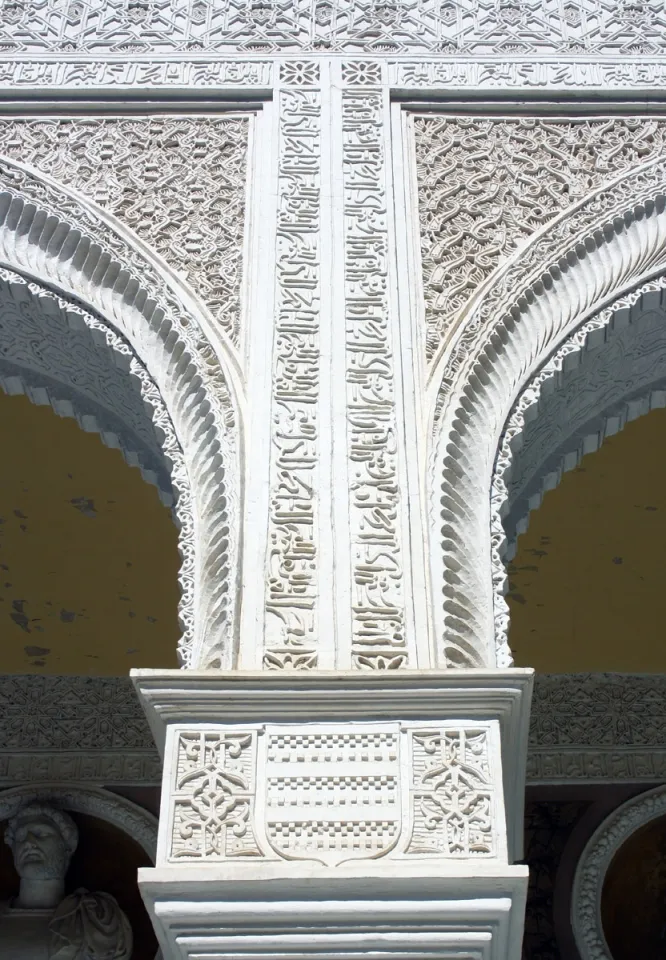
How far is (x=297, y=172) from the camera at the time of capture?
124 inches

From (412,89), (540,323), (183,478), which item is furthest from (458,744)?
(412,89)

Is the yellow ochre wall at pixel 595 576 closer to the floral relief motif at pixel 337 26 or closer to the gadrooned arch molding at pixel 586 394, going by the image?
the gadrooned arch molding at pixel 586 394

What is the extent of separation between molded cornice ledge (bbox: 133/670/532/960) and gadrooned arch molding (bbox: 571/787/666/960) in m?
1.33

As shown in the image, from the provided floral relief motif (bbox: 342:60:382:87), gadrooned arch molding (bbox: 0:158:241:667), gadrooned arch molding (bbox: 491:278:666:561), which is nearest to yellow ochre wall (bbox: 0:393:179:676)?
gadrooned arch molding (bbox: 0:158:241:667)

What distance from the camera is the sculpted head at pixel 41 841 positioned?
357cm

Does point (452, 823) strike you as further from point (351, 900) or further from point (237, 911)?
point (237, 911)

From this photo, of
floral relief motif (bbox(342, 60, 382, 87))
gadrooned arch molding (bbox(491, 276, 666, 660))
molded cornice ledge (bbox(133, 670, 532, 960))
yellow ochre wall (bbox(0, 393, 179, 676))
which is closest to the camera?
molded cornice ledge (bbox(133, 670, 532, 960))

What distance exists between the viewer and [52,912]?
3.51m

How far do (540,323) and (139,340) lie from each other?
2.73 feet

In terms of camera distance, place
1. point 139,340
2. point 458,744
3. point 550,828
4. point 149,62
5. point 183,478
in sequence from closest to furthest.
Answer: point 458,744, point 183,478, point 139,340, point 149,62, point 550,828

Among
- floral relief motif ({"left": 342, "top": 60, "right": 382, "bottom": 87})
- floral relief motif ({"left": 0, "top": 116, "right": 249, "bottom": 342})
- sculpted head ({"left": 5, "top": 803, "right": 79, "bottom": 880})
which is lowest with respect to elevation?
sculpted head ({"left": 5, "top": 803, "right": 79, "bottom": 880})

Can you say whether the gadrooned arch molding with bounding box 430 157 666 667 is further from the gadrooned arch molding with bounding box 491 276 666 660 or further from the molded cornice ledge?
the molded cornice ledge

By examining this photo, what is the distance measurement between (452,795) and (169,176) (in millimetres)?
1683

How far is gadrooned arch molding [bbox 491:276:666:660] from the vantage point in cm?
253
